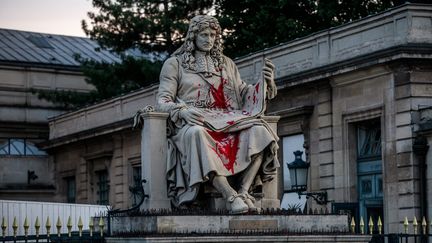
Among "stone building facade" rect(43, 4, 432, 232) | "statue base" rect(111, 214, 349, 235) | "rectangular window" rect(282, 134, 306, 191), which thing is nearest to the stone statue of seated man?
"statue base" rect(111, 214, 349, 235)

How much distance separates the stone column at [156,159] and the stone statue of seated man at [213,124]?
0.10 m

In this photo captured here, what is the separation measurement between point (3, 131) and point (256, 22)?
1316 centimetres

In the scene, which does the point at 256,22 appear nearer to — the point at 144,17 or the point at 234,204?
the point at 144,17

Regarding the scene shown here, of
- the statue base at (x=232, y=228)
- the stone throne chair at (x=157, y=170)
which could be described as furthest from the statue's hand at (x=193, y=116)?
the statue base at (x=232, y=228)

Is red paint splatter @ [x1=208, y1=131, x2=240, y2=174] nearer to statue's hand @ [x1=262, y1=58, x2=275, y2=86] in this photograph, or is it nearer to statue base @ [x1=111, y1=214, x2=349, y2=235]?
statue base @ [x1=111, y1=214, x2=349, y2=235]

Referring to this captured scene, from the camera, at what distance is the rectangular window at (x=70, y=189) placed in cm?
5150

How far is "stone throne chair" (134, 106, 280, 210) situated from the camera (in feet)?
59.3

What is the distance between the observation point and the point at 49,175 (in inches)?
2124

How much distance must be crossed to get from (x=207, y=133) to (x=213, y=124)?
20cm

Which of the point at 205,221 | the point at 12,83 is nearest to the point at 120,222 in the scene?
the point at 205,221

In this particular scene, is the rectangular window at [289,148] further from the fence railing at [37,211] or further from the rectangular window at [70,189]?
the rectangular window at [70,189]

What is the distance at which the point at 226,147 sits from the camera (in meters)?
17.8

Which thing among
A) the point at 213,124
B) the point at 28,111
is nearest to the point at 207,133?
the point at 213,124

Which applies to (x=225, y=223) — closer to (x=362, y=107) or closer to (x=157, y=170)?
(x=157, y=170)
